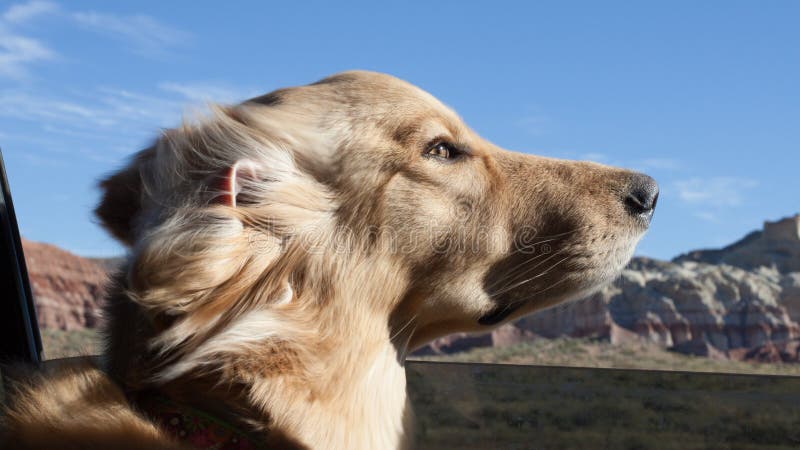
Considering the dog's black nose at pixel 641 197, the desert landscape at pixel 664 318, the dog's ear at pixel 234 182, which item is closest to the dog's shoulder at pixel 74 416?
the dog's ear at pixel 234 182

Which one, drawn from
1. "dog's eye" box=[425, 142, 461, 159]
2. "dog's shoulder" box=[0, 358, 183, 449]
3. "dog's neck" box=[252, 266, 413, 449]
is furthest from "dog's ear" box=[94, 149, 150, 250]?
"dog's eye" box=[425, 142, 461, 159]

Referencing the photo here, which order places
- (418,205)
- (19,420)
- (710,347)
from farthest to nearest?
(710,347)
(418,205)
(19,420)

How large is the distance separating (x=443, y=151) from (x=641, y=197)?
2.75 feet

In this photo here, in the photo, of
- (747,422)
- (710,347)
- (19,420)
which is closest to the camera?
(19,420)

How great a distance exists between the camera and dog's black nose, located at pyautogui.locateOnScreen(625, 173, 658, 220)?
3285mm

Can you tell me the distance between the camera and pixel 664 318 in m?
71.1

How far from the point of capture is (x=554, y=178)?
3.35m

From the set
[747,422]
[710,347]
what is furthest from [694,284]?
[747,422]

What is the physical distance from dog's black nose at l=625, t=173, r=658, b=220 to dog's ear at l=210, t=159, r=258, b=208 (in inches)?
59.2

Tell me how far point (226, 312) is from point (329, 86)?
1032mm

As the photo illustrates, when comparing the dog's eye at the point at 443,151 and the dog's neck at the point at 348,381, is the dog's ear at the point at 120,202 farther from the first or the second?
the dog's eye at the point at 443,151

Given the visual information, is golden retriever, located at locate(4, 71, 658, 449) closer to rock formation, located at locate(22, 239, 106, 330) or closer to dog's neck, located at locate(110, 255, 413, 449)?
dog's neck, located at locate(110, 255, 413, 449)

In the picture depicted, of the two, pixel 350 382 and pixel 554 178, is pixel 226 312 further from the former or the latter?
pixel 554 178

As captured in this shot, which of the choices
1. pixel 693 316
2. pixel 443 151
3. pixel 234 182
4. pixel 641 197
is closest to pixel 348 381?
pixel 234 182
